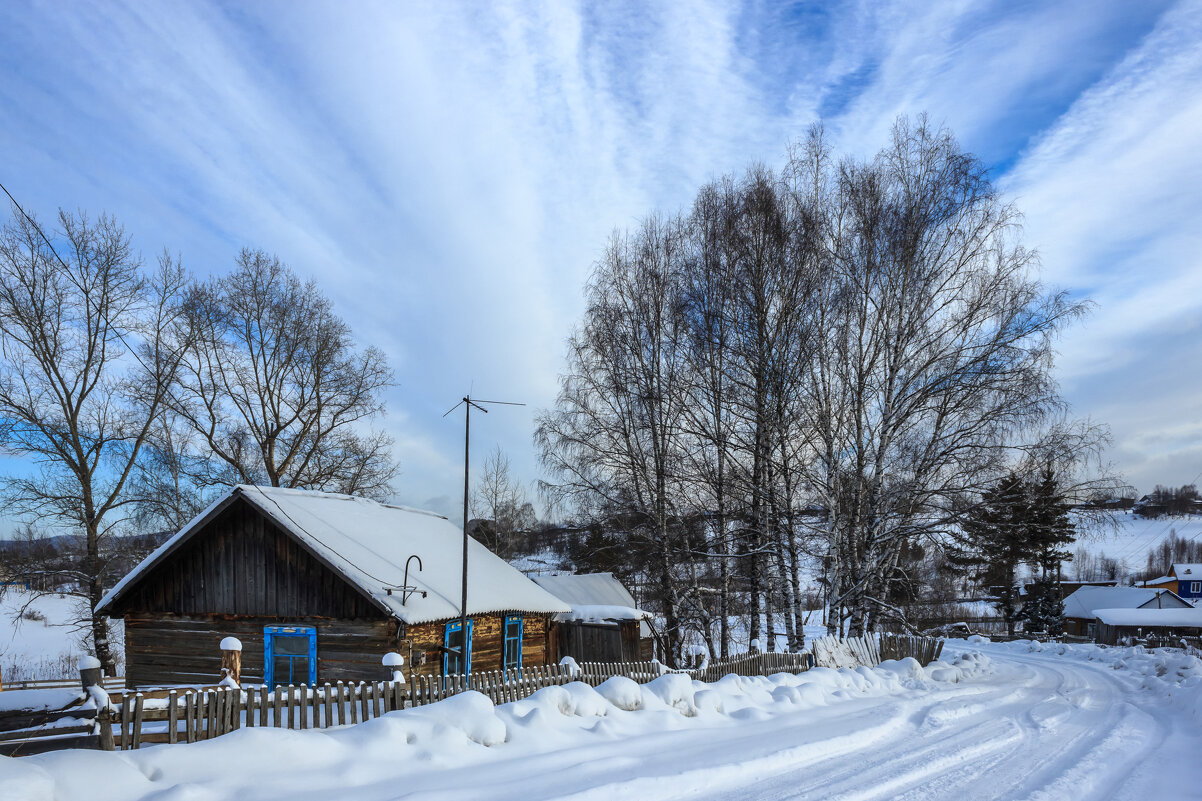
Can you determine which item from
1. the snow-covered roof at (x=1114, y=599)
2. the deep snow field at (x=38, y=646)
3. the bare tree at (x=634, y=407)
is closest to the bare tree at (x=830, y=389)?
the bare tree at (x=634, y=407)

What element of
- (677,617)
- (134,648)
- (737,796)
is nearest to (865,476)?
(677,617)

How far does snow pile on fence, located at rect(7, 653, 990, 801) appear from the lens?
471 centimetres

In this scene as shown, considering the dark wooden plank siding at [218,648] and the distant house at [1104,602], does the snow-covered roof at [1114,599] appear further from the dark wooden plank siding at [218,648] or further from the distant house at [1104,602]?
the dark wooden plank siding at [218,648]

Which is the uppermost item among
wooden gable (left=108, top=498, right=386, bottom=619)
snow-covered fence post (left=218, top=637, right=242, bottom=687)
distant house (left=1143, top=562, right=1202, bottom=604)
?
wooden gable (left=108, top=498, right=386, bottom=619)

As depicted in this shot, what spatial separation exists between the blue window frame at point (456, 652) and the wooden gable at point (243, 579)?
89.1 inches

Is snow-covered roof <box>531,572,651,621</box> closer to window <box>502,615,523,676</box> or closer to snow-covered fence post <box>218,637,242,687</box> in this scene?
window <box>502,615,523,676</box>

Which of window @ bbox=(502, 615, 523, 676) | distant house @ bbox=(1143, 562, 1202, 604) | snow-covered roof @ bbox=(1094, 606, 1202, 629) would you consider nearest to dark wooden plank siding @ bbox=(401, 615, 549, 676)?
window @ bbox=(502, 615, 523, 676)

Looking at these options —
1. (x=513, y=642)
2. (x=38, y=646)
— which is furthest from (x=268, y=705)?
(x=38, y=646)

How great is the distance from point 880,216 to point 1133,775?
39.2ft

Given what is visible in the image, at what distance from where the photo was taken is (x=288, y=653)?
45.9 ft

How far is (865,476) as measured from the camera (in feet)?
51.7

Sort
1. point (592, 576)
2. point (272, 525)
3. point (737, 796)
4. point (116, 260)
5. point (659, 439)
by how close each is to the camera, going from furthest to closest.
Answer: point (592, 576) < point (116, 260) < point (659, 439) < point (272, 525) < point (737, 796)

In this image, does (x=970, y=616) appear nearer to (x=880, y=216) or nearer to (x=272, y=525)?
(x=880, y=216)

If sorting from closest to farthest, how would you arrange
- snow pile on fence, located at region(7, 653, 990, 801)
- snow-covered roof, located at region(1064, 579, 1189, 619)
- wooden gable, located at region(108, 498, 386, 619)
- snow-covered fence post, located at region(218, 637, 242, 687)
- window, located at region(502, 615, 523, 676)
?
snow pile on fence, located at region(7, 653, 990, 801)
snow-covered fence post, located at region(218, 637, 242, 687)
wooden gable, located at region(108, 498, 386, 619)
window, located at region(502, 615, 523, 676)
snow-covered roof, located at region(1064, 579, 1189, 619)
